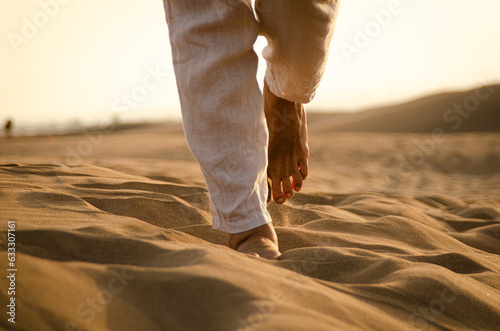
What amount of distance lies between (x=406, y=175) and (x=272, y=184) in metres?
3.87

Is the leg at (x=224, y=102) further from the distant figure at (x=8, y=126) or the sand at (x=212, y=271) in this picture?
the distant figure at (x=8, y=126)

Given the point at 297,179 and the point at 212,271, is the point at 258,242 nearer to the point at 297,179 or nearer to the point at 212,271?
the point at 212,271

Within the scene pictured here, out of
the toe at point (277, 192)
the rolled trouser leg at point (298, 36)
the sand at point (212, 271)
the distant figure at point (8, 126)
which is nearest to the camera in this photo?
the sand at point (212, 271)

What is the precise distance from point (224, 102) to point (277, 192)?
2.35 ft

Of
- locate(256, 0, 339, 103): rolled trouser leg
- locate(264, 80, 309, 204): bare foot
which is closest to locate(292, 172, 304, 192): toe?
locate(264, 80, 309, 204): bare foot

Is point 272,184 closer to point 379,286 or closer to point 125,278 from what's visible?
point 379,286

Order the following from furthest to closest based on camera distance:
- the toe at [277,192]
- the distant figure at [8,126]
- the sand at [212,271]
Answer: the distant figure at [8,126], the toe at [277,192], the sand at [212,271]

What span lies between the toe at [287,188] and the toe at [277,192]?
0.07 feet

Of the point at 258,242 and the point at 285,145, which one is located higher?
the point at 285,145

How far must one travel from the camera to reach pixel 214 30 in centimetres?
132

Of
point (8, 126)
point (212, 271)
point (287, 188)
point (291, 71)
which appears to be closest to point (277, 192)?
point (287, 188)

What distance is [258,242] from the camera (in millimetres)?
1370

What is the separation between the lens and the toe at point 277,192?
1.95 m

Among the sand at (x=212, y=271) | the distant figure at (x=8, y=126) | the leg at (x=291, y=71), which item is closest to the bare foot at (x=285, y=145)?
the leg at (x=291, y=71)
